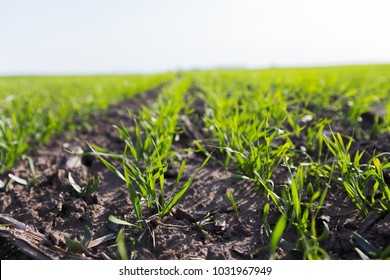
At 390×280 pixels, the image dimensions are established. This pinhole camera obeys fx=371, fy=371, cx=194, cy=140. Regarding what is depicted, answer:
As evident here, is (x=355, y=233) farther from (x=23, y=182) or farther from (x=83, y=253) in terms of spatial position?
(x=23, y=182)

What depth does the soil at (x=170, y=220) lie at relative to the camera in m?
1.34

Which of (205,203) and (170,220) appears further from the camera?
(205,203)

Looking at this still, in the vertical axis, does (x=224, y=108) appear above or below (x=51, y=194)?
above

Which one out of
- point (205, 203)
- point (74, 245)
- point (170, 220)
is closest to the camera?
point (74, 245)

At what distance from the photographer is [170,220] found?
1.57 m

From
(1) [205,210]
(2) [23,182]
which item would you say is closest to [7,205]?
(2) [23,182]

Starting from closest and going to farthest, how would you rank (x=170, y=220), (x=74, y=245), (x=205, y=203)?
(x=74, y=245) → (x=170, y=220) → (x=205, y=203)

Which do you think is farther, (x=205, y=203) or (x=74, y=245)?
(x=205, y=203)

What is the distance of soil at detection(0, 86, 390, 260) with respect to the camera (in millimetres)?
1342

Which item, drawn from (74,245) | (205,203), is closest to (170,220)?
(205,203)

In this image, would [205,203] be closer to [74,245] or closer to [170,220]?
[170,220]

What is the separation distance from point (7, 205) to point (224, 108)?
174cm

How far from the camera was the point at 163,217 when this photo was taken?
1572mm
